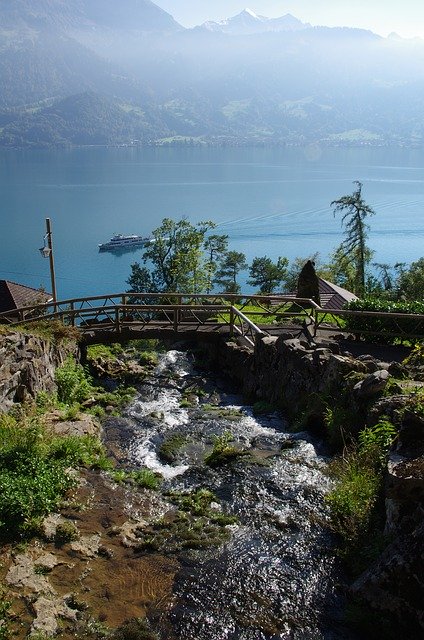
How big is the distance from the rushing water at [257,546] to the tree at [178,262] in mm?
39548

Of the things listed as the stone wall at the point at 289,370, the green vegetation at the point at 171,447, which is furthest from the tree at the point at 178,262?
the green vegetation at the point at 171,447

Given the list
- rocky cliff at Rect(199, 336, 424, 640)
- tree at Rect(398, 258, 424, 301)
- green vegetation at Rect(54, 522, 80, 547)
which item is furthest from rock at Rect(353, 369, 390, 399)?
tree at Rect(398, 258, 424, 301)

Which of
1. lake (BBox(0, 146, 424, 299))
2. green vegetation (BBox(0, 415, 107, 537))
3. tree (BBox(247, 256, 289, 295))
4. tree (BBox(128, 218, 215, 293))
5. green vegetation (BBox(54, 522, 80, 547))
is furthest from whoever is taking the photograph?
lake (BBox(0, 146, 424, 299))

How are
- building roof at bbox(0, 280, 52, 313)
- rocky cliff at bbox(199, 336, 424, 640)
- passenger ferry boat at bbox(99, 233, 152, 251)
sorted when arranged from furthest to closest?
1. passenger ferry boat at bbox(99, 233, 152, 251)
2. building roof at bbox(0, 280, 52, 313)
3. rocky cliff at bbox(199, 336, 424, 640)

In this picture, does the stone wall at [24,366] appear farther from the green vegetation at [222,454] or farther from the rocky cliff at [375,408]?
the rocky cliff at [375,408]

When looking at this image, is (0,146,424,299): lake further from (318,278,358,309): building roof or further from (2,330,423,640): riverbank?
(2,330,423,640): riverbank

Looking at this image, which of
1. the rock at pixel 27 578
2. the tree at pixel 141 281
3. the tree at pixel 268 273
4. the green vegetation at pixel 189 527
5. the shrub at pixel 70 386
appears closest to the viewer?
the rock at pixel 27 578

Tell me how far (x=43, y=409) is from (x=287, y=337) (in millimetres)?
7747

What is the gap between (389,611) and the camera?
7.22m

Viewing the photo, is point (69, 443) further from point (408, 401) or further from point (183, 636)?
point (408, 401)

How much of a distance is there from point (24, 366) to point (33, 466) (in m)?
5.15

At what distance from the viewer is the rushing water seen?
7.73 m

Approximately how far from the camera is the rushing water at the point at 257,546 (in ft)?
25.3

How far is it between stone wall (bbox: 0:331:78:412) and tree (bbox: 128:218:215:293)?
3629cm
